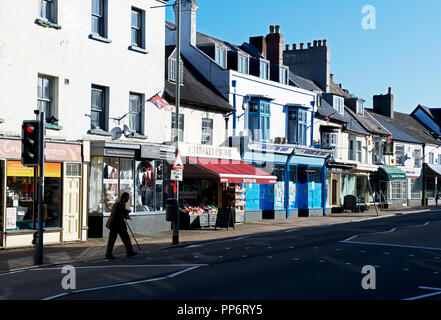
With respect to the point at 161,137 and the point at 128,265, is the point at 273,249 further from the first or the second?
the point at 161,137

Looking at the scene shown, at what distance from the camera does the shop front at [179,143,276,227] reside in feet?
84.1

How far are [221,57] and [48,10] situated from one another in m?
14.3

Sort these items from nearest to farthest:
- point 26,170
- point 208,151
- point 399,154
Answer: point 26,170, point 208,151, point 399,154

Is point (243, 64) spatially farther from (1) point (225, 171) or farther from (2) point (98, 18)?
(2) point (98, 18)

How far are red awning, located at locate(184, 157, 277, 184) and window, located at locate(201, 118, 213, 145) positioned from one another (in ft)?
4.13

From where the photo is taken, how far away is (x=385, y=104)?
56594 millimetres

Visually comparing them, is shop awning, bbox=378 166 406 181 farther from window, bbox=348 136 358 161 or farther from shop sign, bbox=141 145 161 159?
shop sign, bbox=141 145 161 159

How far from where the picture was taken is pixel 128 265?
14195mm

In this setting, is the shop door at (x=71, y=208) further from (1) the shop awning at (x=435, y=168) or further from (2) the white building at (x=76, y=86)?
(1) the shop awning at (x=435, y=168)

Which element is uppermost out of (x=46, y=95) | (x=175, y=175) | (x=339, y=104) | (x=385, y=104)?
(x=385, y=104)

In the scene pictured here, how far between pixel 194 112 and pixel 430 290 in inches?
716

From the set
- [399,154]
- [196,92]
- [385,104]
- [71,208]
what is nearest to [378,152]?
[399,154]

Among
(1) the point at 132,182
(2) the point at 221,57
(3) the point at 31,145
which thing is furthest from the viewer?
(2) the point at 221,57

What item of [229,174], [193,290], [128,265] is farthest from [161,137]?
[193,290]
